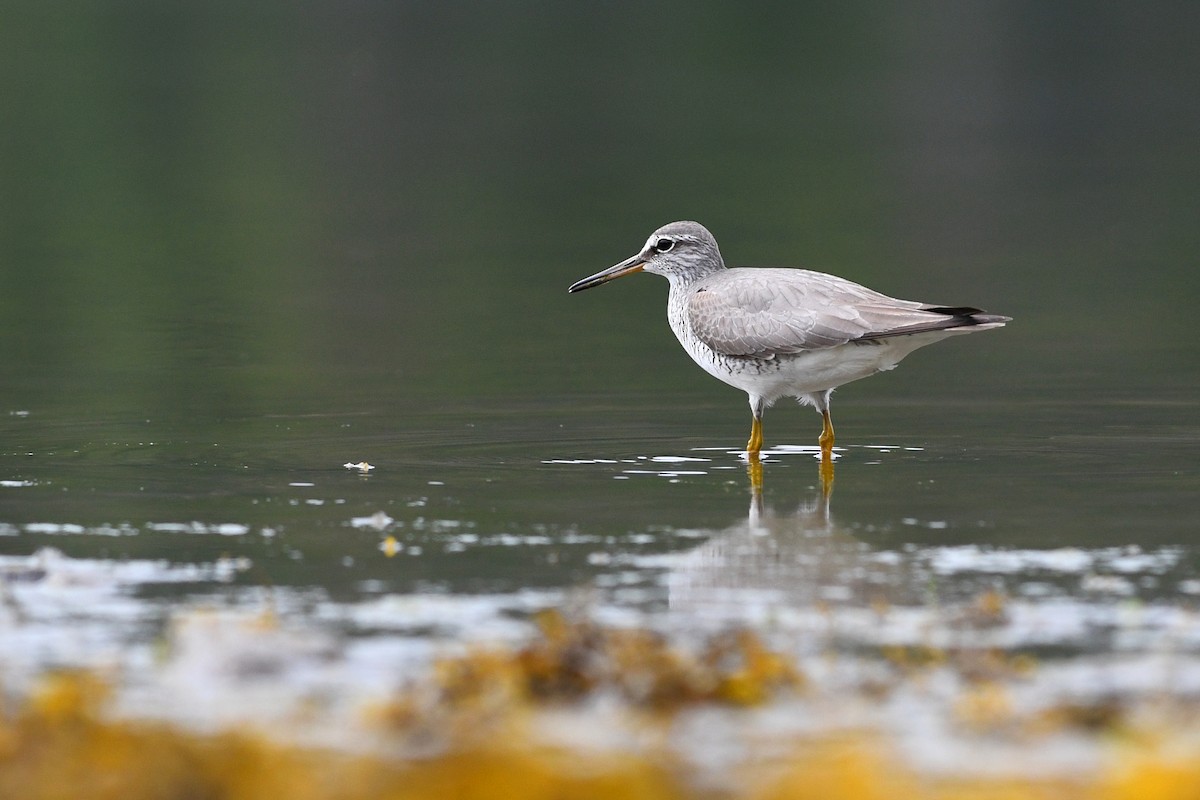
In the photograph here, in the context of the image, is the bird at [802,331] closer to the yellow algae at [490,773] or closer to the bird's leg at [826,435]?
the bird's leg at [826,435]

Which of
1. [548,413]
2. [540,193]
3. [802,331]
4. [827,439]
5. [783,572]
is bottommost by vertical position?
[783,572]

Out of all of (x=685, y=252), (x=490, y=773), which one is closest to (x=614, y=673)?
(x=490, y=773)

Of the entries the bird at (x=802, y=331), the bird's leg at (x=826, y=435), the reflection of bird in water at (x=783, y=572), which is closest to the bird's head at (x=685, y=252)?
the bird at (x=802, y=331)

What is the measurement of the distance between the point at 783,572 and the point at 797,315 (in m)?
3.77

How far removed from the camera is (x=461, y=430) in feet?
40.3

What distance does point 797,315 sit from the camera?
37.9 ft

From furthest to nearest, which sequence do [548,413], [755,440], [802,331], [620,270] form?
[620,270] → [548,413] → [755,440] → [802,331]

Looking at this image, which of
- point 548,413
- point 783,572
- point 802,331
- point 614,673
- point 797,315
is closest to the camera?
point 614,673

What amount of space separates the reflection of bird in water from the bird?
1.97 meters

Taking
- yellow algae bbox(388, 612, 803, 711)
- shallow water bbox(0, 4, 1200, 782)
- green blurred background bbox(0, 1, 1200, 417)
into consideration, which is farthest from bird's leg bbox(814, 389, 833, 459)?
yellow algae bbox(388, 612, 803, 711)

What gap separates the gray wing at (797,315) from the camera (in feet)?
36.4

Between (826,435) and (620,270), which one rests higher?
(620,270)

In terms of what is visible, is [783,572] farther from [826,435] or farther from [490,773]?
[826,435]

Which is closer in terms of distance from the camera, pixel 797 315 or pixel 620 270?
pixel 797 315
